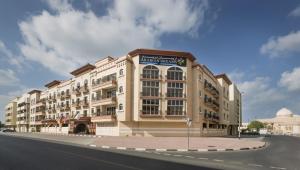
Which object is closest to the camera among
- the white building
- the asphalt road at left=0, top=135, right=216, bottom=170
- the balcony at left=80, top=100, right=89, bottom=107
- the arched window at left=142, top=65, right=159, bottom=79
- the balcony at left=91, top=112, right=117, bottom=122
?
the asphalt road at left=0, top=135, right=216, bottom=170

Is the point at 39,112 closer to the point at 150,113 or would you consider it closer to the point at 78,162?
the point at 150,113

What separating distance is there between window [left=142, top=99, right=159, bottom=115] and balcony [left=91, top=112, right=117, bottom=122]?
5636 mm

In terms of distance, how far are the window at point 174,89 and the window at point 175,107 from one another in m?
1.20

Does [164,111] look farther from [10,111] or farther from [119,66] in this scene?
[10,111]

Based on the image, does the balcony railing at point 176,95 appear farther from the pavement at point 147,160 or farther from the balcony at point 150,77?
the pavement at point 147,160

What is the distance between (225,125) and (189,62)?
32634 millimetres

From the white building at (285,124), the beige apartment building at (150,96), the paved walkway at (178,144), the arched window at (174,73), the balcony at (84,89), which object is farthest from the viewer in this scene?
the white building at (285,124)

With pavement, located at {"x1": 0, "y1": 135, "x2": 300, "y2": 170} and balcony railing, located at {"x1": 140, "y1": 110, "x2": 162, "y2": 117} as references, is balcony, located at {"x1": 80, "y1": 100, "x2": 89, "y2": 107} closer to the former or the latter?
balcony railing, located at {"x1": 140, "y1": 110, "x2": 162, "y2": 117}

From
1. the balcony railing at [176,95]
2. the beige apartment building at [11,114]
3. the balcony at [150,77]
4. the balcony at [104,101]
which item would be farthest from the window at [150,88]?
the beige apartment building at [11,114]

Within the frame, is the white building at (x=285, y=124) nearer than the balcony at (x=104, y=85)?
No

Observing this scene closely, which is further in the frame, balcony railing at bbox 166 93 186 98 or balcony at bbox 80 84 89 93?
balcony at bbox 80 84 89 93

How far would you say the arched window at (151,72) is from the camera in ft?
182

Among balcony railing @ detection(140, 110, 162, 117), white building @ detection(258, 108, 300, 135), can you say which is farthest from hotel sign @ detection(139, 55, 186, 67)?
white building @ detection(258, 108, 300, 135)

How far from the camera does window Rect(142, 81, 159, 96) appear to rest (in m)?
55.2
